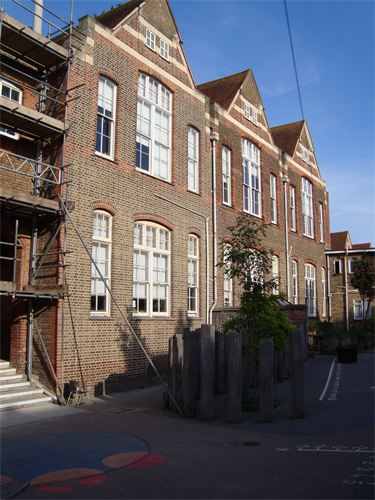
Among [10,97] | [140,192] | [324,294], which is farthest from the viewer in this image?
[324,294]

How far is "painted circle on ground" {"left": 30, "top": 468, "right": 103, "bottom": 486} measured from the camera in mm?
6133

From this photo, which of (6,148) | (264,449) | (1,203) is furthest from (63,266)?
(264,449)

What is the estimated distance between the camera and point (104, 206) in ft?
44.9

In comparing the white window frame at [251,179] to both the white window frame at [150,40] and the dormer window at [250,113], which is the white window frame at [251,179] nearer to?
the dormer window at [250,113]

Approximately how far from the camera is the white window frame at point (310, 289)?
28859mm

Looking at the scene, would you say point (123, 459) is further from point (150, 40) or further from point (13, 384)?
point (150, 40)

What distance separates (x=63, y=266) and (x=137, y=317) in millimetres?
3246

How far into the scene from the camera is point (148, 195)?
51.0 ft

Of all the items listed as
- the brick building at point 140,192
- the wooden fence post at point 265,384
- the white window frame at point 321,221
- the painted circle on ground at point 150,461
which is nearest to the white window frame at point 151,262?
the brick building at point 140,192

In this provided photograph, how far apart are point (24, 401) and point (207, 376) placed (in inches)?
166

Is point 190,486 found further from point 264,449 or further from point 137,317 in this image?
point 137,317

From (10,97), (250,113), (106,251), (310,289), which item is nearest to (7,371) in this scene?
(106,251)

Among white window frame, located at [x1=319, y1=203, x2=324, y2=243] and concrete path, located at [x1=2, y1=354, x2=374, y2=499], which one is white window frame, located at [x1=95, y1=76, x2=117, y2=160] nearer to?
concrete path, located at [x1=2, y1=354, x2=374, y2=499]

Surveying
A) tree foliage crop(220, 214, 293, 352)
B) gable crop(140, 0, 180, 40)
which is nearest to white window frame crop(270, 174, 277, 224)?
gable crop(140, 0, 180, 40)
